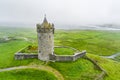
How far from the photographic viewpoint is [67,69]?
2454 inches

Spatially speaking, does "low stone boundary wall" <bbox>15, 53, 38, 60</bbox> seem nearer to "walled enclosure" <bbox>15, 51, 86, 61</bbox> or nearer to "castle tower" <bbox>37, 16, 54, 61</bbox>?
"walled enclosure" <bbox>15, 51, 86, 61</bbox>

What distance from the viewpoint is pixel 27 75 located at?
189 ft

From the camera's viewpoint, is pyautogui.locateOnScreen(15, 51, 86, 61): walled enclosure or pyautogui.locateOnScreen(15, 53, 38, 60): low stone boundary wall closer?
pyautogui.locateOnScreen(15, 51, 86, 61): walled enclosure

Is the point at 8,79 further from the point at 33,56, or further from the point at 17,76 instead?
the point at 33,56

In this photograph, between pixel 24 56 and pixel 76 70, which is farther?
pixel 24 56

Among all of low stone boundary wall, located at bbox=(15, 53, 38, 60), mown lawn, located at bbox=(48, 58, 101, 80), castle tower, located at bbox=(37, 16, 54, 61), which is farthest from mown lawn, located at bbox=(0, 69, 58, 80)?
low stone boundary wall, located at bbox=(15, 53, 38, 60)

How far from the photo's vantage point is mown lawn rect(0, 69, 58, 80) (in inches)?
2216

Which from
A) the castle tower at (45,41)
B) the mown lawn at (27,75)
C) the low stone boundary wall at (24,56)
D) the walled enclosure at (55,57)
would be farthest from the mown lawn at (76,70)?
the low stone boundary wall at (24,56)

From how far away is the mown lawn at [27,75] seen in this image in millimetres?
56291

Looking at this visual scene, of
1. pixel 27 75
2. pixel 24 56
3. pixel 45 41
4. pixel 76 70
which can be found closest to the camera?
pixel 27 75

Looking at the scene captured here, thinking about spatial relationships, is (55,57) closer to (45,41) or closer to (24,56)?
(45,41)

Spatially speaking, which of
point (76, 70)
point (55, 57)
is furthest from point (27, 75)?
point (76, 70)

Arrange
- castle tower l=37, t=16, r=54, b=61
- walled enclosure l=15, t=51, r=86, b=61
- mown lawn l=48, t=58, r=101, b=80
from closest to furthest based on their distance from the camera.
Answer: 1. mown lawn l=48, t=58, r=101, b=80
2. castle tower l=37, t=16, r=54, b=61
3. walled enclosure l=15, t=51, r=86, b=61

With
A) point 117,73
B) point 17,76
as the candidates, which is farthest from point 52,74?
point 117,73
